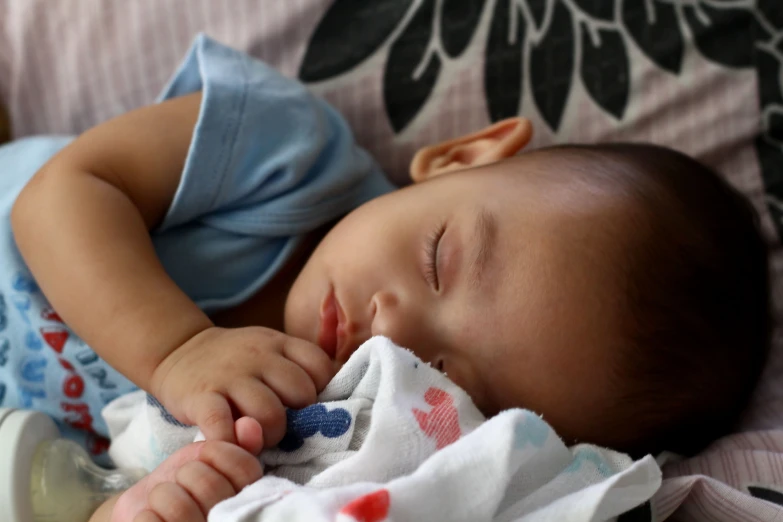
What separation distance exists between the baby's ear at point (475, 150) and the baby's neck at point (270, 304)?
7.6 inches

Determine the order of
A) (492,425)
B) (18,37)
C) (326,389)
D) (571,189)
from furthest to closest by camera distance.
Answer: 1. (18,37)
2. (571,189)
3. (326,389)
4. (492,425)

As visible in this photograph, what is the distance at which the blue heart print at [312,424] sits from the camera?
695mm

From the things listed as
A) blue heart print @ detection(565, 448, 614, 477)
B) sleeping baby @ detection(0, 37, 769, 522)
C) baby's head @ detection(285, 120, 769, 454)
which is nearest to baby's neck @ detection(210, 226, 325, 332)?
sleeping baby @ detection(0, 37, 769, 522)

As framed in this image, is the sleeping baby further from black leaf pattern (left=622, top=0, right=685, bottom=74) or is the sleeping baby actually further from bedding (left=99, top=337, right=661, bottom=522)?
black leaf pattern (left=622, top=0, right=685, bottom=74)

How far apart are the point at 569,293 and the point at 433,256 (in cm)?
16

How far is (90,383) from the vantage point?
1.00 metres

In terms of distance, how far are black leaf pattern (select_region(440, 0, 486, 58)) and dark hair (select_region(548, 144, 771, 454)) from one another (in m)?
0.38

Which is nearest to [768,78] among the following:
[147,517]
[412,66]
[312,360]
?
[412,66]

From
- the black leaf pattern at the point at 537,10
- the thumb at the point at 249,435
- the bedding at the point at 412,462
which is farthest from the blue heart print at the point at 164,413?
the black leaf pattern at the point at 537,10

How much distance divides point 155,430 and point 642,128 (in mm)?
905

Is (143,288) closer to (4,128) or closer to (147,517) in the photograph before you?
(147,517)

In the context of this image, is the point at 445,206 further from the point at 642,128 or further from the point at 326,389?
the point at 642,128

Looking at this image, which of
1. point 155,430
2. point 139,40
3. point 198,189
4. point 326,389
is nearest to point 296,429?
point 326,389

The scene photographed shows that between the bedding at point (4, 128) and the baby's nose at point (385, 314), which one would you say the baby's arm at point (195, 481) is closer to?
the baby's nose at point (385, 314)
